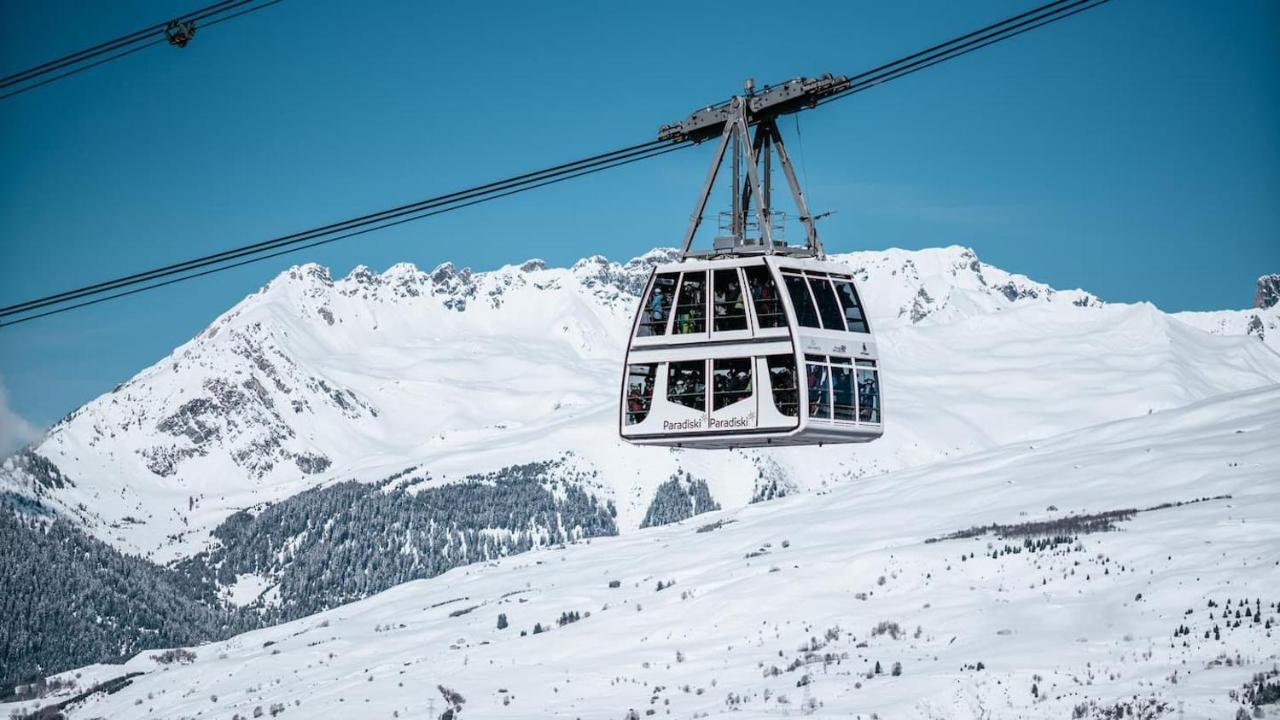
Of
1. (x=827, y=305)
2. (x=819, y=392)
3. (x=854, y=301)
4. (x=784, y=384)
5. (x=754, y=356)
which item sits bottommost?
(x=819, y=392)

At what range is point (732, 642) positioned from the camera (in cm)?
10781

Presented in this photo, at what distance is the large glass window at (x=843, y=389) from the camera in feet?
145

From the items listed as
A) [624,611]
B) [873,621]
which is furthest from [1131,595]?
[624,611]

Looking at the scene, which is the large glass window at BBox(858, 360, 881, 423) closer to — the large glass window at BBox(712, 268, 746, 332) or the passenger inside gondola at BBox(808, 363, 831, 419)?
the passenger inside gondola at BBox(808, 363, 831, 419)

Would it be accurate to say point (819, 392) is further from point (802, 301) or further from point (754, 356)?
point (802, 301)

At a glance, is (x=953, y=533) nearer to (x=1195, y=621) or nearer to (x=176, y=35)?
(x=1195, y=621)

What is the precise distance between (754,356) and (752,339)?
430 mm

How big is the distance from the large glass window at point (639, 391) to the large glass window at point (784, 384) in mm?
3602

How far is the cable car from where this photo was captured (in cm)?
4372

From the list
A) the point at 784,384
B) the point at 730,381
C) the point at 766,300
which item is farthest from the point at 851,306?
the point at 730,381

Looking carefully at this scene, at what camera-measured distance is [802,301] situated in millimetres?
44031

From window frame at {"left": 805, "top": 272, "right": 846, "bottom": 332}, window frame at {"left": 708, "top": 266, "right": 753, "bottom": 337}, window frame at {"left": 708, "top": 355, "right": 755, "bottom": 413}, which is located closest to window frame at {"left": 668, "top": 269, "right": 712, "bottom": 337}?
window frame at {"left": 708, "top": 266, "right": 753, "bottom": 337}

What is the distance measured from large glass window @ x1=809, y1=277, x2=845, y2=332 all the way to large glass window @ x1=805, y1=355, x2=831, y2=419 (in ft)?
3.60

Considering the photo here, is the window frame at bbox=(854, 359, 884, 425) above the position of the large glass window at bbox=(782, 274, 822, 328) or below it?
below
